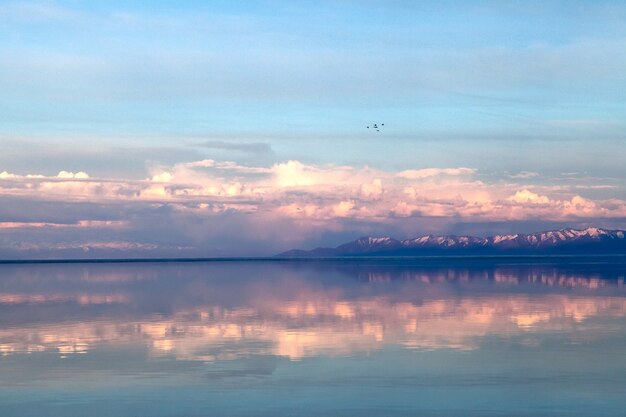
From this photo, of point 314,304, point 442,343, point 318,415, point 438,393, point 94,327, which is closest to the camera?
point 318,415

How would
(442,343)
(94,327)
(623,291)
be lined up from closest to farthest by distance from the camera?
1. (442,343)
2. (94,327)
3. (623,291)

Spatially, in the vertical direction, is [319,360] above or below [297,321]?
below

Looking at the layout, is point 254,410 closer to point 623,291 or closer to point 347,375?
point 347,375

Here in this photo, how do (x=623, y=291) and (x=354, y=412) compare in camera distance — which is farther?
(x=623, y=291)

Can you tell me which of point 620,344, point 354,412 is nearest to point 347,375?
point 354,412

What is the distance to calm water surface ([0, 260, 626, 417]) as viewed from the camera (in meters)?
22.5

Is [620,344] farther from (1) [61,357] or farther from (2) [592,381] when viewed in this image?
(1) [61,357]

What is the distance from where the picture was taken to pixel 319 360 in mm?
29094

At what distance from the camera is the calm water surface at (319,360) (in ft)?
74.0

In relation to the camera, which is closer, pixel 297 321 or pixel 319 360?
pixel 319 360

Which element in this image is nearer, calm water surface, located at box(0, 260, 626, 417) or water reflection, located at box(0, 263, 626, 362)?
calm water surface, located at box(0, 260, 626, 417)

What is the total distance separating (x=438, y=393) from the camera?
77.6ft

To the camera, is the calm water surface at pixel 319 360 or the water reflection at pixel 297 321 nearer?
the calm water surface at pixel 319 360

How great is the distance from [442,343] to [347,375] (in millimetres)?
7884
